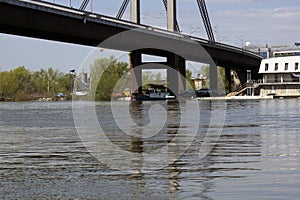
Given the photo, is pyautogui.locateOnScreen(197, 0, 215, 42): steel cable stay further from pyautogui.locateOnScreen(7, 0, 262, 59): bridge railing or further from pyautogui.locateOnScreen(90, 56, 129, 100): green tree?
pyautogui.locateOnScreen(90, 56, 129, 100): green tree

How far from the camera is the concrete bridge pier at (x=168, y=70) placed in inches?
5041

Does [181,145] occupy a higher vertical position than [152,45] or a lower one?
lower

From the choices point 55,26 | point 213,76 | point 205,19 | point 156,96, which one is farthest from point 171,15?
point 55,26

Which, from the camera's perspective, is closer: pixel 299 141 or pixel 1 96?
pixel 299 141

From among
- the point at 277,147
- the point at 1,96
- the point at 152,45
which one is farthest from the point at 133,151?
the point at 1,96

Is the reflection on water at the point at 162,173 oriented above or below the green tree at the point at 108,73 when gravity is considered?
below

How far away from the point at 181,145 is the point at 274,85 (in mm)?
133237

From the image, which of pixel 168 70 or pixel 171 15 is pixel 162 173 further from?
pixel 168 70

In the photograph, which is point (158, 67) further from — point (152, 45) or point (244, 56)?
point (244, 56)

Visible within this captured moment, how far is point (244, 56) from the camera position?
16200 centimetres

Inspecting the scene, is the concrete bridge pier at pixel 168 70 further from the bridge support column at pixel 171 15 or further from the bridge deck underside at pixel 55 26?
the bridge deck underside at pixel 55 26

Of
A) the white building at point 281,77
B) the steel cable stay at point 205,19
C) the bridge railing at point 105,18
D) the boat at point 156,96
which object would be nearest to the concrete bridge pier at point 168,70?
the boat at point 156,96

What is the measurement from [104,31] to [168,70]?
105 feet

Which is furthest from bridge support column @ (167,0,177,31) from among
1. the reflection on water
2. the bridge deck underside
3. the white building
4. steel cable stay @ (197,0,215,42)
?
the reflection on water
